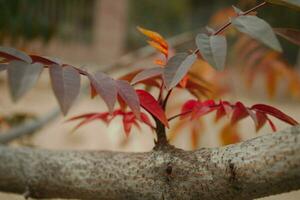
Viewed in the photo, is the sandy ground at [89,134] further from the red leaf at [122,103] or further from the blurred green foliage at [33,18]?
the red leaf at [122,103]

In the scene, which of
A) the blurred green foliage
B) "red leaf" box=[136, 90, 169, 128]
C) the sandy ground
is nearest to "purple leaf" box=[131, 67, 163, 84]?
"red leaf" box=[136, 90, 169, 128]

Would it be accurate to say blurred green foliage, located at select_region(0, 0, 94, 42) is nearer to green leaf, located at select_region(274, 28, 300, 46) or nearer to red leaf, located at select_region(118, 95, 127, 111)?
red leaf, located at select_region(118, 95, 127, 111)

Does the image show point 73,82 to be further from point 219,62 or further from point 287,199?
point 287,199

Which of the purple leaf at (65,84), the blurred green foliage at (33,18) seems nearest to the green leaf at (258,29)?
the purple leaf at (65,84)

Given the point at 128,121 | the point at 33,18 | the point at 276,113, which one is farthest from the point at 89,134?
the point at 276,113

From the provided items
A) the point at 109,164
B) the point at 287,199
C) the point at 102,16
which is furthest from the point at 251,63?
the point at 102,16

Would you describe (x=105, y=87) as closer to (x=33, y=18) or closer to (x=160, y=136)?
(x=160, y=136)
